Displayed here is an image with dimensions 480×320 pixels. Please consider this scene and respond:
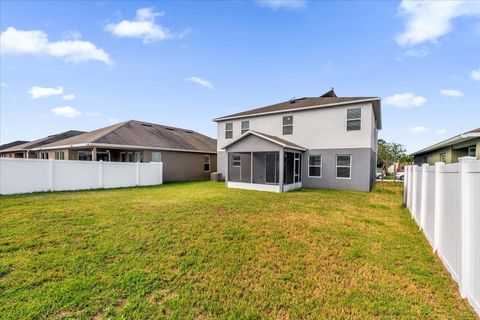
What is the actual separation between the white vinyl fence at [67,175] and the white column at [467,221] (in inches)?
578

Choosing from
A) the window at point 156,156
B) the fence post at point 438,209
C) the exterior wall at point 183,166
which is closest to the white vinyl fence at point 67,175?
the window at point 156,156

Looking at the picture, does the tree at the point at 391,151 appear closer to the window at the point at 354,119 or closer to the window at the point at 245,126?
the window at the point at 354,119

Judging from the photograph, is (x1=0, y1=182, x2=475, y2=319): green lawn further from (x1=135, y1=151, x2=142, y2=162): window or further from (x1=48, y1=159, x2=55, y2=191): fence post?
(x1=135, y1=151, x2=142, y2=162): window

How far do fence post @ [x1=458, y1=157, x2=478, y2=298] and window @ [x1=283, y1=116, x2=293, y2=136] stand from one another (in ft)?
42.8

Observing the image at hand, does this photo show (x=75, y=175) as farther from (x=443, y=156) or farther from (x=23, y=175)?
(x=443, y=156)

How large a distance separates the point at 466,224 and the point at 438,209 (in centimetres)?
165

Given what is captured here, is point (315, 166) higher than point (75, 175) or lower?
higher

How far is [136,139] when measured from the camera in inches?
674

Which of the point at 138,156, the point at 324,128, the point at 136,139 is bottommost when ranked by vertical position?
the point at 138,156

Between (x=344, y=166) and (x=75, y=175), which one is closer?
(x=75, y=175)

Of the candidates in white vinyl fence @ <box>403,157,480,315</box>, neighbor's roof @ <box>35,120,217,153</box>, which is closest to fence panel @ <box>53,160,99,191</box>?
neighbor's roof @ <box>35,120,217,153</box>

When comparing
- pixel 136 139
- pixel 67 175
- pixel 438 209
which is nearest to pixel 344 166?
pixel 438 209

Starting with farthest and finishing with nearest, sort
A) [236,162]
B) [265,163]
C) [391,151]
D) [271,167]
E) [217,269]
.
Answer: [391,151] < [236,162] < [265,163] < [271,167] < [217,269]

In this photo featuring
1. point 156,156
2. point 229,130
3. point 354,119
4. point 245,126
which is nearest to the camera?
point 354,119
